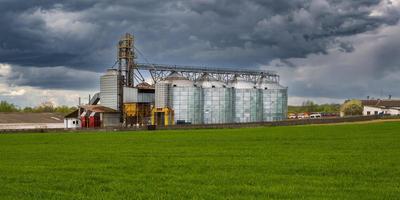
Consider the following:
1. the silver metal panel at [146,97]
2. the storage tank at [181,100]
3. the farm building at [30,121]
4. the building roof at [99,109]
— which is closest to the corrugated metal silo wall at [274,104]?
the storage tank at [181,100]

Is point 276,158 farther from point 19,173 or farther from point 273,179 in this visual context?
point 19,173

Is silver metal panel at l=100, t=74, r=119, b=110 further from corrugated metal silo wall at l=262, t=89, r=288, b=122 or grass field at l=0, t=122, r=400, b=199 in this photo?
grass field at l=0, t=122, r=400, b=199

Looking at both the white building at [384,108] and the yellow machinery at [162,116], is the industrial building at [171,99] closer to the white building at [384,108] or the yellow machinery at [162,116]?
the yellow machinery at [162,116]

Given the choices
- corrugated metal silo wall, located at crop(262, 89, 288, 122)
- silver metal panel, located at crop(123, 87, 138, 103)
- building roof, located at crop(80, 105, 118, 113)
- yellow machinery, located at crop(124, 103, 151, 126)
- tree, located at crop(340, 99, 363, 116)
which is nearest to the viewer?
building roof, located at crop(80, 105, 118, 113)

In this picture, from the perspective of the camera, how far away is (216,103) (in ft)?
340

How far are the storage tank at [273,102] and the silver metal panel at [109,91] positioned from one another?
33.3 m

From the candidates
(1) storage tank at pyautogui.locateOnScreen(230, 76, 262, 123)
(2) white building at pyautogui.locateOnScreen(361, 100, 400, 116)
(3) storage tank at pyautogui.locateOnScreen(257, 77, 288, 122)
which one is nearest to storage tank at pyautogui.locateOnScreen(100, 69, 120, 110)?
(1) storage tank at pyautogui.locateOnScreen(230, 76, 262, 123)

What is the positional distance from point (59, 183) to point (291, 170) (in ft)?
29.7

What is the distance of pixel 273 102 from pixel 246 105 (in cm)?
Result: 879

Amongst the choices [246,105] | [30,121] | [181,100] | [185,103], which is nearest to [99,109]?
[181,100]

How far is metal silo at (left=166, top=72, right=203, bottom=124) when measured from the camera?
98688 millimetres

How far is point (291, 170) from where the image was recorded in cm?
2073

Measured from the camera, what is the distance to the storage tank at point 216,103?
102562 mm

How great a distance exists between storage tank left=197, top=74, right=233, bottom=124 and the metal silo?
7.30 ft
